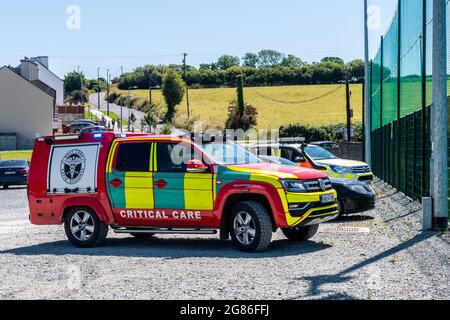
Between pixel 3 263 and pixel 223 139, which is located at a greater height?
pixel 223 139

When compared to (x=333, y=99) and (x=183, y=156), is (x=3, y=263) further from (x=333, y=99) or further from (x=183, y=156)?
(x=333, y=99)

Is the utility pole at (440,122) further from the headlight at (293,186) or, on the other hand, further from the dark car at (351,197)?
the headlight at (293,186)

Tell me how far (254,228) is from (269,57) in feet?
506

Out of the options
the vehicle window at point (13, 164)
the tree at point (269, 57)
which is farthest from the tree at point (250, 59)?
the vehicle window at point (13, 164)

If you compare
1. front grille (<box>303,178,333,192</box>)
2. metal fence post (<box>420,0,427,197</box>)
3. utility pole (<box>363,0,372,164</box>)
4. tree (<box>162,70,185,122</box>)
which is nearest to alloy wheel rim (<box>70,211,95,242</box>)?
front grille (<box>303,178,333,192</box>)

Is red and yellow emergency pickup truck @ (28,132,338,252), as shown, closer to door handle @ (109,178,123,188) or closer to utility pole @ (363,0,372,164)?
door handle @ (109,178,123,188)

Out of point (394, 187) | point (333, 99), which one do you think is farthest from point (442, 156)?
point (333, 99)

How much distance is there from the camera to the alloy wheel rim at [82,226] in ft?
43.7

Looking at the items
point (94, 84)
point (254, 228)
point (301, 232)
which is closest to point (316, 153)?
point (301, 232)

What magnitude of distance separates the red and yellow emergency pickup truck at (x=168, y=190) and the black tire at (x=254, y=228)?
0.02 meters

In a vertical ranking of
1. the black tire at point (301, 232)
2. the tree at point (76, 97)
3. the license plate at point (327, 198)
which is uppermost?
the tree at point (76, 97)

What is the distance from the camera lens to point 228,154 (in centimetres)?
1296
